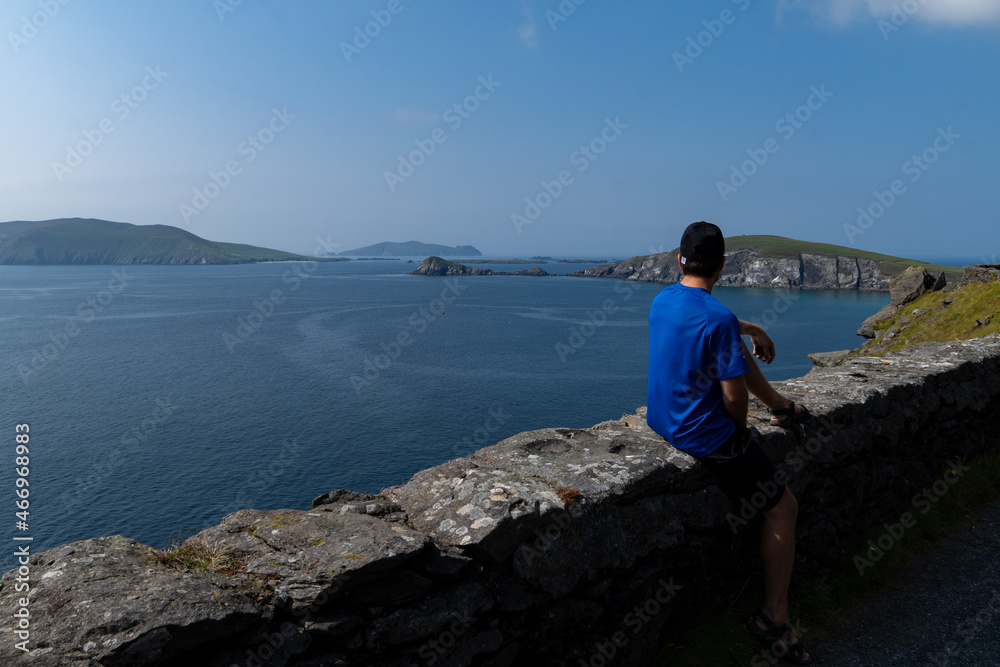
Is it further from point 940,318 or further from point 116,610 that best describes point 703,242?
point 940,318

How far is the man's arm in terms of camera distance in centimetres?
386

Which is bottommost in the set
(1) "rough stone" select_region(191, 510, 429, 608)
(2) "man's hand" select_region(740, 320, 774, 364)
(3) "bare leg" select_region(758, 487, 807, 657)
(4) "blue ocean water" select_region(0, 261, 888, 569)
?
(4) "blue ocean water" select_region(0, 261, 888, 569)

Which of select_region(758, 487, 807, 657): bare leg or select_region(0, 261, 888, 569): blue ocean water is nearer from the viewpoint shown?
select_region(758, 487, 807, 657): bare leg

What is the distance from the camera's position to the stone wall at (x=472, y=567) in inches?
103

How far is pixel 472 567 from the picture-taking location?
3.33m

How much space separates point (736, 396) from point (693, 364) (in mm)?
361

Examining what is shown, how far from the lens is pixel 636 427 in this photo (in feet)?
16.2

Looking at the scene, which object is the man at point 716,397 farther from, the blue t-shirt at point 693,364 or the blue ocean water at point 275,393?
the blue ocean water at point 275,393

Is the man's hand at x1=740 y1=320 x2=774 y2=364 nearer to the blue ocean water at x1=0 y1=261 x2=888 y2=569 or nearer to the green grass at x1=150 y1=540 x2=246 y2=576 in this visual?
the green grass at x1=150 y1=540 x2=246 y2=576

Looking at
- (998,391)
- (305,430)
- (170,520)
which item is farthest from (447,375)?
(998,391)

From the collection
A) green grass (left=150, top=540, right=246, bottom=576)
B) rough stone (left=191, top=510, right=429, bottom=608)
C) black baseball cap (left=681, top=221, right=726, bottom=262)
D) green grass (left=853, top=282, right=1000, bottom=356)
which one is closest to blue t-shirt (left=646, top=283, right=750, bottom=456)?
black baseball cap (left=681, top=221, right=726, bottom=262)

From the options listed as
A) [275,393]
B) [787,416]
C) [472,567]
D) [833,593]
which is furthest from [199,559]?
[275,393]

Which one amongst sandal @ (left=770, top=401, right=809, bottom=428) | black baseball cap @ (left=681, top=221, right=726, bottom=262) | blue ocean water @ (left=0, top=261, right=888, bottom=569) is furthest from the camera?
blue ocean water @ (left=0, top=261, right=888, bottom=569)

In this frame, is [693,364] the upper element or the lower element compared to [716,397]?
upper
